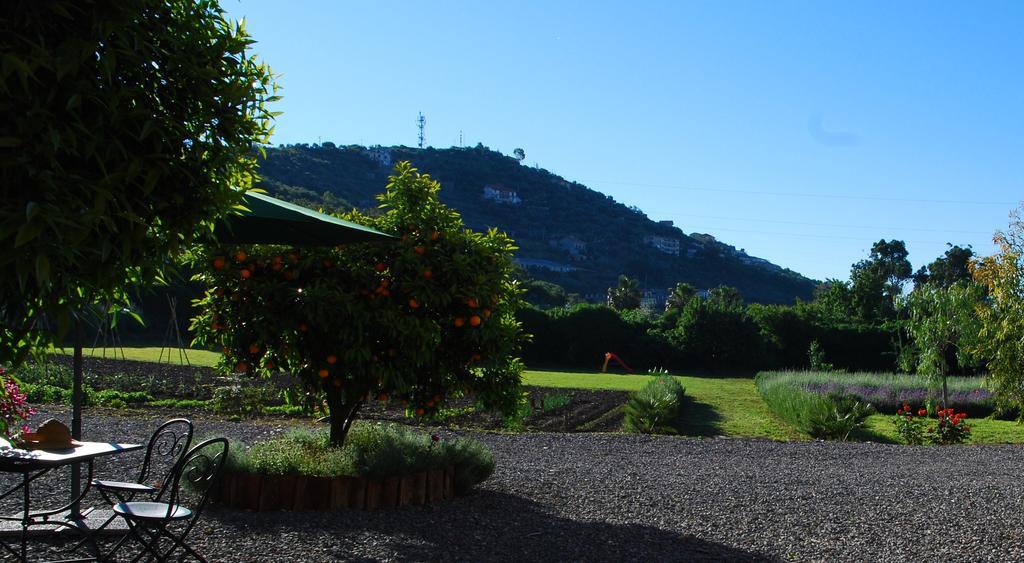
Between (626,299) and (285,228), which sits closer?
(285,228)

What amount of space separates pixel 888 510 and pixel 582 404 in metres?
11.1

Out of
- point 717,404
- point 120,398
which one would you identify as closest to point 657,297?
point 717,404

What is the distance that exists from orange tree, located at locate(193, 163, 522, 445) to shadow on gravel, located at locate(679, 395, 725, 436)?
791 centimetres

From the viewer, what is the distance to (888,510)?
21.2 feet

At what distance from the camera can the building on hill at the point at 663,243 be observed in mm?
99688

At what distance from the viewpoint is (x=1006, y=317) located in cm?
1154

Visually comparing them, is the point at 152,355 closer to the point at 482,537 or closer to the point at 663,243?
the point at 482,537

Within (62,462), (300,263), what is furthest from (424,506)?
(62,462)

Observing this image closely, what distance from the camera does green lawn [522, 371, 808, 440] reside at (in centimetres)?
1408

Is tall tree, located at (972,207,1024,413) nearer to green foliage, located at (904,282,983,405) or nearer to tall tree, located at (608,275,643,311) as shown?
green foliage, located at (904,282,983,405)

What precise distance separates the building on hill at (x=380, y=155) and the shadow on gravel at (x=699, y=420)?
90801 millimetres

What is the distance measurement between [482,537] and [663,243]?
98.8 m

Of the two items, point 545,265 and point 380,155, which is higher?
point 380,155

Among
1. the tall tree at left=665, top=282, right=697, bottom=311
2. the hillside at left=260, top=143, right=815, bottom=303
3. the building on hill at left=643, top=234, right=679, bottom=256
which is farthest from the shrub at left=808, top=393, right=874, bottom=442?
the building on hill at left=643, top=234, right=679, bottom=256
